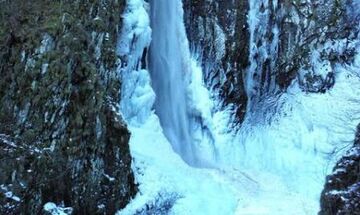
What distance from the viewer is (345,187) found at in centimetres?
739

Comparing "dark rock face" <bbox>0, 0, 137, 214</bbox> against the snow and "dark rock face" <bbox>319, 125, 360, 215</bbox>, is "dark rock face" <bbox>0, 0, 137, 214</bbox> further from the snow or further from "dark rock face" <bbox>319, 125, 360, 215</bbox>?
"dark rock face" <bbox>319, 125, 360, 215</bbox>

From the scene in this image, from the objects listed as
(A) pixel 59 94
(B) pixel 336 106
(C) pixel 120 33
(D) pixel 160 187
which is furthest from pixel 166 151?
(B) pixel 336 106

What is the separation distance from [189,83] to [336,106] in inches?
152

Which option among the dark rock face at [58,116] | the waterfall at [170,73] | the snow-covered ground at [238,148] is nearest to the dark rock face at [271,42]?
the snow-covered ground at [238,148]

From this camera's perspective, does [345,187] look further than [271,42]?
No

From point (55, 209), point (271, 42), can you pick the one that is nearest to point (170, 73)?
point (271, 42)

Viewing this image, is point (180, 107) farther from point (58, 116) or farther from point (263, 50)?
point (58, 116)

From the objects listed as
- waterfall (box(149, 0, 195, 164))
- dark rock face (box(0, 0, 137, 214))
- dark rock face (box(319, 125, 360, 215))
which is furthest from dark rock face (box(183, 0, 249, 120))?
dark rock face (box(319, 125, 360, 215))

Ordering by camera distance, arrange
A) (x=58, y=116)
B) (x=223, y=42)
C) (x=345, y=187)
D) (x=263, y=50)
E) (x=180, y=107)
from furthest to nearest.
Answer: (x=263, y=50) < (x=223, y=42) < (x=180, y=107) < (x=58, y=116) < (x=345, y=187)

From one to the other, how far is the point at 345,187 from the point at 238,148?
8.86 metres

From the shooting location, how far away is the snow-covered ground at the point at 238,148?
1248 cm

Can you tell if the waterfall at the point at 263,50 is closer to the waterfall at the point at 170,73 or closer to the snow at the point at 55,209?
the waterfall at the point at 170,73

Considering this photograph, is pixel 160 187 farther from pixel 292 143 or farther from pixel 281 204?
pixel 292 143

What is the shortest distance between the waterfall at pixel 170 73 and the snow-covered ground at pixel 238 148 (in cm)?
37
